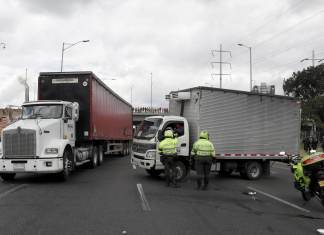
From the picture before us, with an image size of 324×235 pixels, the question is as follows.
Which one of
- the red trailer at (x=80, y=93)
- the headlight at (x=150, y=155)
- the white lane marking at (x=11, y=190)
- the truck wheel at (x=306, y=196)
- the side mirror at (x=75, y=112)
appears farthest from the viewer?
the red trailer at (x=80, y=93)

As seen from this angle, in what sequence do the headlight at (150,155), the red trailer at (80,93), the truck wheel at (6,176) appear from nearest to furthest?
1. the headlight at (150,155)
2. the truck wheel at (6,176)
3. the red trailer at (80,93)

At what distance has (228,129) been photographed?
1580cm

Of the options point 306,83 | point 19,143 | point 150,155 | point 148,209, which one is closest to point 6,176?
point 19,143

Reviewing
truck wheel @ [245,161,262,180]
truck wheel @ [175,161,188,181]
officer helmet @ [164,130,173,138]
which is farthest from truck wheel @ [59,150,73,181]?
truck wheel @ [245,161,262,180]

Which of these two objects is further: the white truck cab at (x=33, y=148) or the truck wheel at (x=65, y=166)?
the truck wheel at (x=65, y=166)

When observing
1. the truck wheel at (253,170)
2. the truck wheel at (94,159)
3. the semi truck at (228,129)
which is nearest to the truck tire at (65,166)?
the semi truck at (228,129)

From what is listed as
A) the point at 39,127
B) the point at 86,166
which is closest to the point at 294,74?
the point at 86,166

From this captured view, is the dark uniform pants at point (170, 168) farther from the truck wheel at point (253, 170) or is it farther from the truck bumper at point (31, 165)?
the truck wheel at point (253, 170)

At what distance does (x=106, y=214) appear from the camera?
8.86 metres

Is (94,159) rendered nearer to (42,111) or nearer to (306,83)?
(42,111)

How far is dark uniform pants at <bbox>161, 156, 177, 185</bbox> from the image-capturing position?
13633 millimetres

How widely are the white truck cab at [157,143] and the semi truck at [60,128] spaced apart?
250 cm

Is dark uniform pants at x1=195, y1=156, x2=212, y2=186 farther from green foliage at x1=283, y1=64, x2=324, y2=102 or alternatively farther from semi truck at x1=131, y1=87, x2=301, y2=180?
green foliage at x1=283, y1=64, x2=324, y2=102

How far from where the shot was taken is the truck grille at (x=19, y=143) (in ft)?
45.6
